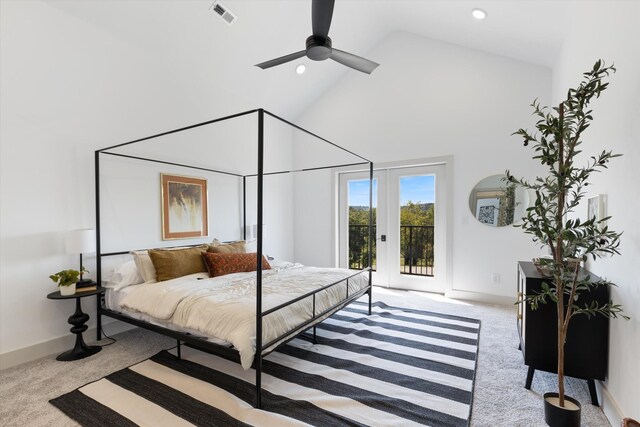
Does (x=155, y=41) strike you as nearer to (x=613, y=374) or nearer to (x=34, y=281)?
A: (x=34, y=281)

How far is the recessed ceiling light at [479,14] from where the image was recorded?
3484mm

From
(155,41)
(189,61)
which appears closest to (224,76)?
(189,61)

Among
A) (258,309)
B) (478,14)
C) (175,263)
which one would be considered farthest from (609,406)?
(478,14)

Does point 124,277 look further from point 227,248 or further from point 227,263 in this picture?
point 227,248

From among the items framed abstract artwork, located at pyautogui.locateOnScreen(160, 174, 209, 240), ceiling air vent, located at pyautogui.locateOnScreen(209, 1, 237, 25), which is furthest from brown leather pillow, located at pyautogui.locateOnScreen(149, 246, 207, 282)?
ceiling air vent, located at pyautogui.locateOnScreen(209, 1, 237, 25)

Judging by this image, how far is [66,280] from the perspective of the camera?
2703 millimetres

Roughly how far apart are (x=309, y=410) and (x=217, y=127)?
3.89m

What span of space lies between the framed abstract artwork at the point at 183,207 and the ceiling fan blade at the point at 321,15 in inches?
102

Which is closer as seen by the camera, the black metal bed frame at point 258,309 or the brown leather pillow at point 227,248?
the black metal bed frame at point 258,309

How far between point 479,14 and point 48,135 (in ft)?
15.4

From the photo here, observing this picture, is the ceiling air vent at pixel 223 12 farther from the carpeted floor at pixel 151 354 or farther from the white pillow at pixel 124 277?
the carpeted floor at pixel 151 354

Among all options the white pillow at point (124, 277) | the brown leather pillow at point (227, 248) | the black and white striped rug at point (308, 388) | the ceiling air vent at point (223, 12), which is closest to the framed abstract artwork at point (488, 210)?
the black and white striped rug at point (308, 388)

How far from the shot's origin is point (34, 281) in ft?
9.09

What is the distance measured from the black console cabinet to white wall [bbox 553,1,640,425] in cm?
6
